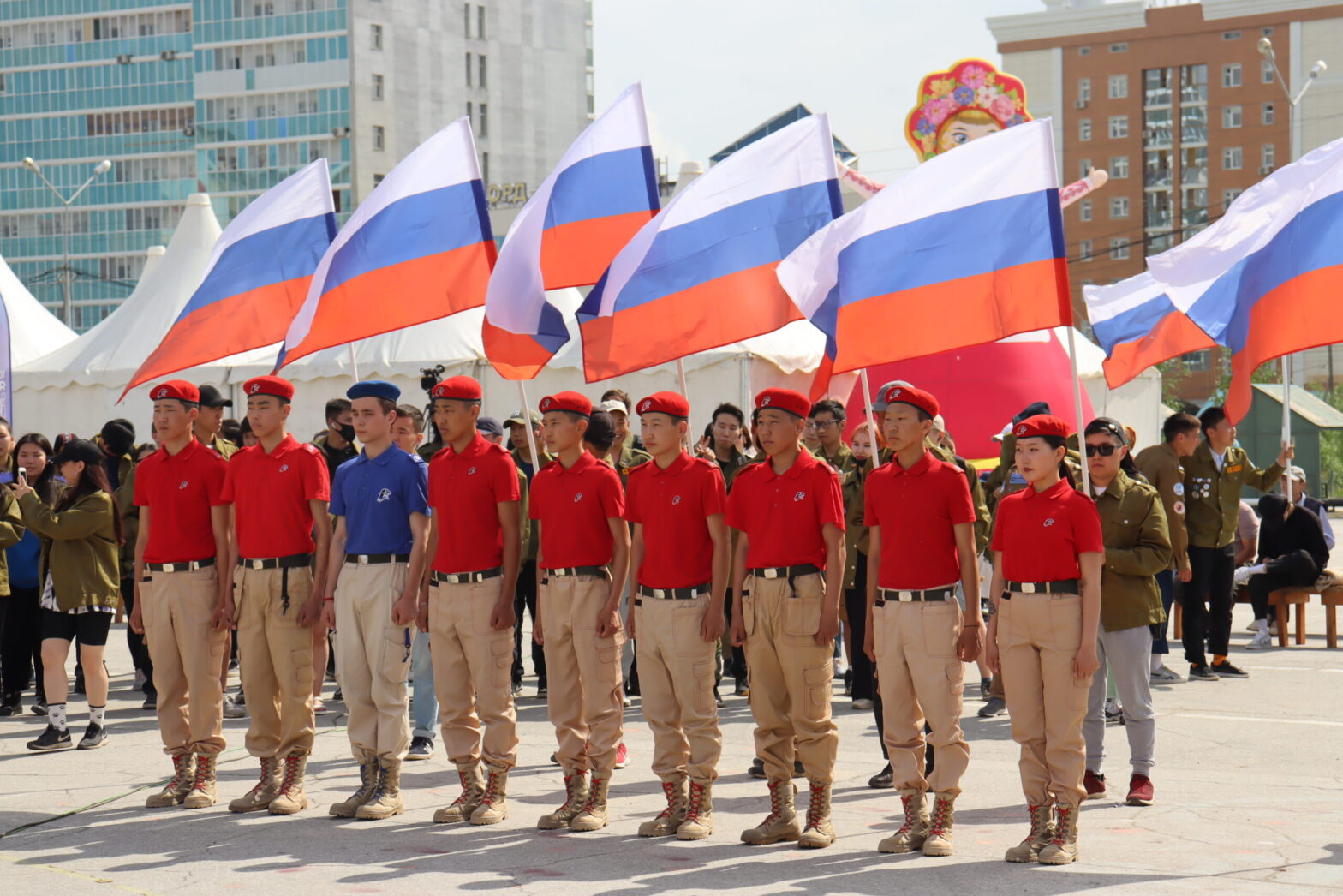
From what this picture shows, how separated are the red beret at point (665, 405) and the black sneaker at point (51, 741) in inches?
175

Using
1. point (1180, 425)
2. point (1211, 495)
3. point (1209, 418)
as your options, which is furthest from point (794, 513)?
point (1209, 418)

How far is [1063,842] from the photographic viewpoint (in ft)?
21.3

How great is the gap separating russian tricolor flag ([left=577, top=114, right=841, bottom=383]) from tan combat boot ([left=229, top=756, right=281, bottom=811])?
2506mm

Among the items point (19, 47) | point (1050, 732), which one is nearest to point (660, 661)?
point (1050, 732)

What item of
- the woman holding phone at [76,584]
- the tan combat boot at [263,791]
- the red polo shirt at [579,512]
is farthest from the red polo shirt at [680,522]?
the woman holding phone at [76,584]

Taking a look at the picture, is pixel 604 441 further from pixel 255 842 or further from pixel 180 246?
pixel 180 246

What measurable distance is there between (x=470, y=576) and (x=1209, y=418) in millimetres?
7077

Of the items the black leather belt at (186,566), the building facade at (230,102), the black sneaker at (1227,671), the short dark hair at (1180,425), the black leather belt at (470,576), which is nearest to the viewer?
the black leather belt at (470,576)

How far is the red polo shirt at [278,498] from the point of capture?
7676mm

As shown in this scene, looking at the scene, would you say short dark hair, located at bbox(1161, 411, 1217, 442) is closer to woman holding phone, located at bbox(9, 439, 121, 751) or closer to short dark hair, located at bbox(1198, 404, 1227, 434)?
short dark hair, located at bbox(1198, 404, 1227, 434)

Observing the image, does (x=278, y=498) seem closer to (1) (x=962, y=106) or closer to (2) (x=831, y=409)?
(2) (x=831, y=409)

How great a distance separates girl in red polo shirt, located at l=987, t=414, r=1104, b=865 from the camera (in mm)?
6551

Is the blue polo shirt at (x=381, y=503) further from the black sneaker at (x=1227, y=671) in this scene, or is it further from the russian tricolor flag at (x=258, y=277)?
the black sneaker at (x=1227, y=671)

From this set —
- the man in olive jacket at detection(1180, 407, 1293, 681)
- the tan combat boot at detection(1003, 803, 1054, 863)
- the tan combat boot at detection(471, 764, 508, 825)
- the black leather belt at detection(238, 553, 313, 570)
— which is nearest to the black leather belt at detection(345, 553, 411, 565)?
the black leather belt at detection(238, 553, 313, 570)
